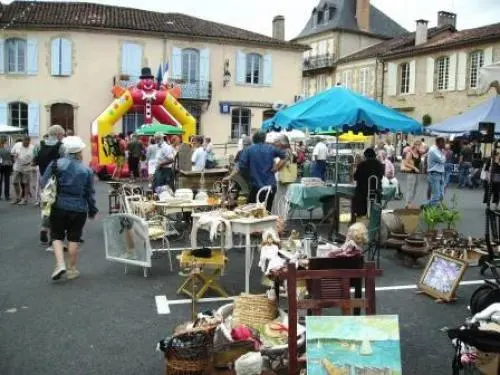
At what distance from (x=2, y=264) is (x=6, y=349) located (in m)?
3.08

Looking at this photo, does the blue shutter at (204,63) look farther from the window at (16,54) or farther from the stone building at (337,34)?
the stone building at (337,34)

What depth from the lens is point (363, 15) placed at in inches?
1827

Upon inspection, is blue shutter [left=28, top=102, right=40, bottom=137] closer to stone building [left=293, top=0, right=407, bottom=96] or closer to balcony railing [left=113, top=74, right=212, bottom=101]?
balcony railing [left=113, top=74, right=212, bottom=101]

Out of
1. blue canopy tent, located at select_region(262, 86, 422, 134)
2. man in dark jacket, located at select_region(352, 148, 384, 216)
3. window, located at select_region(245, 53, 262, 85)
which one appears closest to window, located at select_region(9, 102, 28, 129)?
window, located at select_region(245, 53, 262, 85)

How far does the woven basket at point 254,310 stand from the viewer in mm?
4211

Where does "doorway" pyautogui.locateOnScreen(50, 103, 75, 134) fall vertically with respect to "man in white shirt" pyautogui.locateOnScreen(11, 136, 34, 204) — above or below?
above

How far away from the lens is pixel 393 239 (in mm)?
8039

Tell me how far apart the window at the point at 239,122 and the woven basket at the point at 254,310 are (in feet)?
79.9

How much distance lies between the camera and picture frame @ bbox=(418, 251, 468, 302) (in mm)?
5820

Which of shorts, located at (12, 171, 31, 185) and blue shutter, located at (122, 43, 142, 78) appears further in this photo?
blue shutter, located at (122, 43, 142, 78)

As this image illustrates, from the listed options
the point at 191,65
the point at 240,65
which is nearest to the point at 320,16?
the point at 240,65

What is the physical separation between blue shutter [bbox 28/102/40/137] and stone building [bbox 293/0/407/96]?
79.3ft

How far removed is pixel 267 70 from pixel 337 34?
1852cm

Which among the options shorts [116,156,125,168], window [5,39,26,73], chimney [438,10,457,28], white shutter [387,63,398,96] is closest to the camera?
shorts [116,156,125,168]
